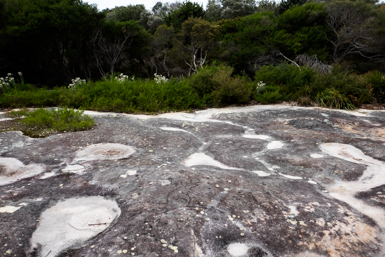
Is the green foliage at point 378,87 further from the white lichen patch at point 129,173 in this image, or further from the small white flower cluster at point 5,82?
the small white flower cluster at point 5,82

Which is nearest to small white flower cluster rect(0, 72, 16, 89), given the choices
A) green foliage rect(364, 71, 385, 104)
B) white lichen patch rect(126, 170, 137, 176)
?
white lichen patch rect(126, 170, 137, 176)

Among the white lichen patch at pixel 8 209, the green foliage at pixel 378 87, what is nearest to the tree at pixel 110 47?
the green foliage at pixel 378 87

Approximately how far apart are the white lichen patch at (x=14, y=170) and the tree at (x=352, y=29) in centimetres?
1602

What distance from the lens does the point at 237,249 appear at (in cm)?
147

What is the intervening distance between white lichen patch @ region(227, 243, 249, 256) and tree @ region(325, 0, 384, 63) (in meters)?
15.8

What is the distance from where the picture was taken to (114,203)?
1.90m

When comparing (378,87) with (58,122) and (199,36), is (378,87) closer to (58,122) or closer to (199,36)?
(58,122)

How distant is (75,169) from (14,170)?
592mm

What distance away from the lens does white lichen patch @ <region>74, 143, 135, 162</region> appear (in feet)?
9.24

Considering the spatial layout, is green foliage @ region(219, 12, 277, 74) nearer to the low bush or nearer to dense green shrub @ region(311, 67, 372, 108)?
dense green shrub @ region(311, 67, 372, 108)

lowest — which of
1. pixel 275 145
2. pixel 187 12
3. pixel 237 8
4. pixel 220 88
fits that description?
pixel 275 145

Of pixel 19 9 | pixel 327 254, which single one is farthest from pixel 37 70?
pixel 327 254

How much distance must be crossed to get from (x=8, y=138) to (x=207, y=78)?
17.3 feet

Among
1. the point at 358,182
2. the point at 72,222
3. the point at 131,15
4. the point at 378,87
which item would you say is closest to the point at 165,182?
the point at 72,222
